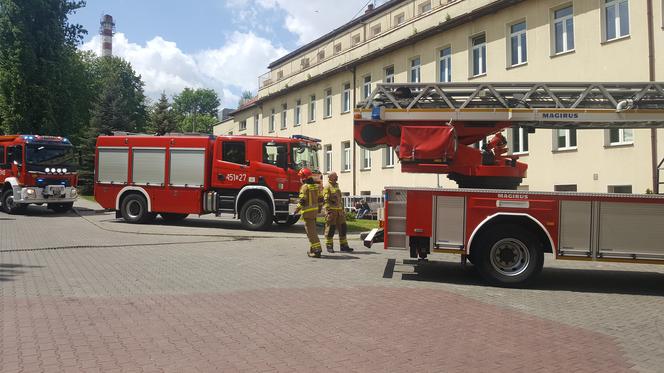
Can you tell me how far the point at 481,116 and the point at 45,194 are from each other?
59.0 ft

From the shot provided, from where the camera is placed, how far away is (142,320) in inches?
217

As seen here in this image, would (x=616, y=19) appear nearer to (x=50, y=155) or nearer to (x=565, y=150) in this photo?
(x=565, y=150)

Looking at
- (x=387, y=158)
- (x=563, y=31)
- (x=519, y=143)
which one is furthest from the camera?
(x=387, y=158)

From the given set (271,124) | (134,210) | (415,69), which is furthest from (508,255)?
(271,124)

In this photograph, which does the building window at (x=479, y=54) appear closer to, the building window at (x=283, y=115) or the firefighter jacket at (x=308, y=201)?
the firefighter jacket at (x=308, y=201)

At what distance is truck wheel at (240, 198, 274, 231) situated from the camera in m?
15.4

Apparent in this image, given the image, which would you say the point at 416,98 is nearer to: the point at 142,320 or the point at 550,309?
the point at 550,309

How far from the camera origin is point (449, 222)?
8039mm

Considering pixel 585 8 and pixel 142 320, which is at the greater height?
pixel 585 8

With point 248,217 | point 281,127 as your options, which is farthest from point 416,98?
point 281,127

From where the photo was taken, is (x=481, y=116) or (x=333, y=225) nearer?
(x=481, y=116)

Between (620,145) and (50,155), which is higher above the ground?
(620,145)

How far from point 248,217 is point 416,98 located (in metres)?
8.48

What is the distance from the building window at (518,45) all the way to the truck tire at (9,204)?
20.3 meters
